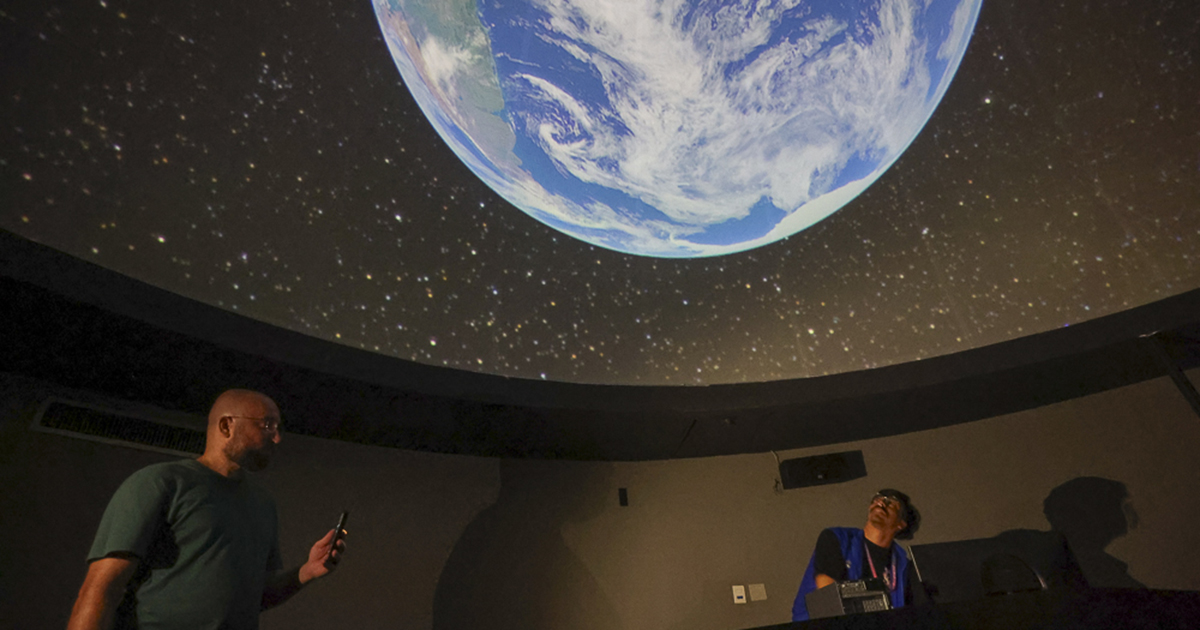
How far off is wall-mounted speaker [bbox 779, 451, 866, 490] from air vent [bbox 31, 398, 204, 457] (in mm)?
→ 3719

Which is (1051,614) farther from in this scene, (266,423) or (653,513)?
(653,513)

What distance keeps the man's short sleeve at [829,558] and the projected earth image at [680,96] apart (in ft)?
5.34

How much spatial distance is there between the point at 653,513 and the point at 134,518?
10.8ft

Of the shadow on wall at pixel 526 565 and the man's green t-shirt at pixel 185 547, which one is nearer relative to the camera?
the man's green t-shirt at pixel 185 547

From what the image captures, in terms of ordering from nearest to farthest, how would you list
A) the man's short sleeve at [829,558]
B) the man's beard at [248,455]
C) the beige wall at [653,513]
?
the man's beard at [248,455] → the man's short sleeve at [829,558] → the beige wall at [653,513]

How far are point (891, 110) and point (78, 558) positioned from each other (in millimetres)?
4278

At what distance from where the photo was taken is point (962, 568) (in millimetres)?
2182

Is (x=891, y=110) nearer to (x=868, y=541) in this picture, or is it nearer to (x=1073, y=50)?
(x=1073, y=50)

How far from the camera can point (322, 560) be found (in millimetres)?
1438

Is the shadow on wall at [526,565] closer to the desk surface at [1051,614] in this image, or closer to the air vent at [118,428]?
the air vent at [118,428]

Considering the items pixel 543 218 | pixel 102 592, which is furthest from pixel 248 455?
pixel 543 218

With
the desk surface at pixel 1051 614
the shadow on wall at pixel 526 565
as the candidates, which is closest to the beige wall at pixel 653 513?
the shadow on wall at pixel 526 565

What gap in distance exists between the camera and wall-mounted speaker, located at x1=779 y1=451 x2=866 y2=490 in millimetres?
3906

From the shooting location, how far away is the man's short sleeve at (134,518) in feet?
3.72
